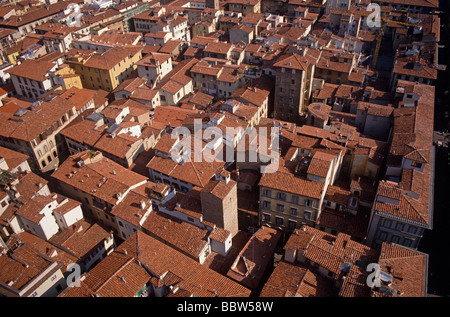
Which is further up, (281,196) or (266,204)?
(281,196)

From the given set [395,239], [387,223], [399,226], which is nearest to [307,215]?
[387,223]

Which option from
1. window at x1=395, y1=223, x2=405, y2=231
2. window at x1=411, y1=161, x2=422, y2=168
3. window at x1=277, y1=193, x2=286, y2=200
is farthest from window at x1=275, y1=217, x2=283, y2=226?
window at x1=411, y1=161, x2=422, y2=168

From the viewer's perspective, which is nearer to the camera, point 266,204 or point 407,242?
point 407,242

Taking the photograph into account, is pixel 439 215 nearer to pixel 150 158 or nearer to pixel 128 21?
pixel 150 158

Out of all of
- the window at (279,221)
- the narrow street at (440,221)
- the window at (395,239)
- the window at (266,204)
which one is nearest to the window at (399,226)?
the window at (395,239)

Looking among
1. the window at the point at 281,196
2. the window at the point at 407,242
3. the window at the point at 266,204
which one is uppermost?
the window at the point at 281,196

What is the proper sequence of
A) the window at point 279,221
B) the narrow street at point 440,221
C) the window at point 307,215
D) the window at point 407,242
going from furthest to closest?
the window at point 279,221, the window at point 307,215, the narrow street at point 440,221, the window at point 407,242

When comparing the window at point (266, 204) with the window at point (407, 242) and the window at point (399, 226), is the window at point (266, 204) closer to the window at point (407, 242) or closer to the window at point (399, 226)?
the window at point (399, 226)

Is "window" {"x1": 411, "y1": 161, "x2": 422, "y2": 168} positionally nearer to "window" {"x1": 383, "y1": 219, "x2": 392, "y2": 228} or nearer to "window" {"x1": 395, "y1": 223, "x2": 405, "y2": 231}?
"window" {"x1": 395, "y1": 223, "x2": 405, "y2": 231}

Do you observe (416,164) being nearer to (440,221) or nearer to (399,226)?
(399,226)

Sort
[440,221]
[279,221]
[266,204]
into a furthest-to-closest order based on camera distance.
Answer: [440,221] → [279,221] → [266,204]

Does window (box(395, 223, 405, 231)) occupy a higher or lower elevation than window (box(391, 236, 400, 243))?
higher
